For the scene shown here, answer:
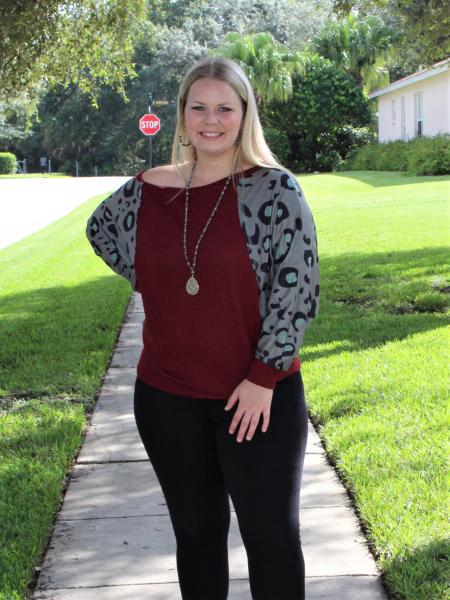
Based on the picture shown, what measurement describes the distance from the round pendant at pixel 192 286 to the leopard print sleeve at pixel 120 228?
0.89 feet

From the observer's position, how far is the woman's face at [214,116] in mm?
2654

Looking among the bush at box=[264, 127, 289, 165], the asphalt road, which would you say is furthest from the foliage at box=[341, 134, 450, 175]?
the asphalt road

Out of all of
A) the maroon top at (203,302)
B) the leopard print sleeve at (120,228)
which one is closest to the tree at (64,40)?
the leopard print sleeve at (120,228)

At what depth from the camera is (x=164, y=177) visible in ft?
9.12

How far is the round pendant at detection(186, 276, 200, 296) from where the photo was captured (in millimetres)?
2559

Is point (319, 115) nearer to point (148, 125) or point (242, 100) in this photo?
point (148, 125)

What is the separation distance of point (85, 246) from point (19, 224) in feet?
21.9

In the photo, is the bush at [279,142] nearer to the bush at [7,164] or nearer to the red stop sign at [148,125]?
the red stop sign at [148,125]

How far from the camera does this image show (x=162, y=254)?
2633mm

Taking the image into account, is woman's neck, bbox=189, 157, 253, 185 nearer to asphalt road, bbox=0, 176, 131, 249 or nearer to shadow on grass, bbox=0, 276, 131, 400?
shadow on grass, bbox=0, 276, 131, 400

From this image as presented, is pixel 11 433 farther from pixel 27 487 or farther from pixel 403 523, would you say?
pixel 403 523

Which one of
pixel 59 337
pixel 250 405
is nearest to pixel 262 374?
pixel 250 405

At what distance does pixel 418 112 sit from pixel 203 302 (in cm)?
3879

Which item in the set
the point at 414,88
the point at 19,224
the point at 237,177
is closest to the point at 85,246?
the point at 19,224
